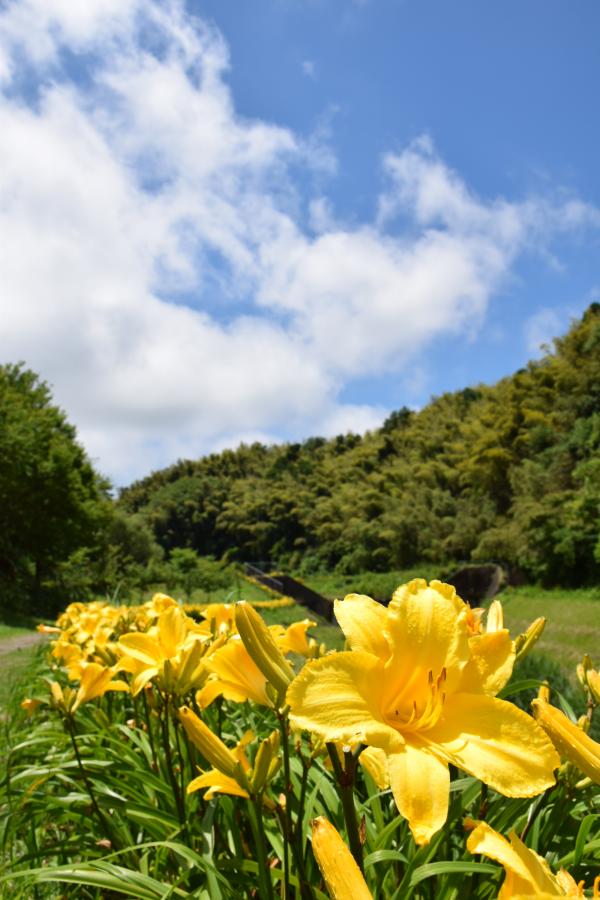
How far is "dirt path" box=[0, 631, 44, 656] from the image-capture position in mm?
7644

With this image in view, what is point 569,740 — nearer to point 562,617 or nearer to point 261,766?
point 261,766

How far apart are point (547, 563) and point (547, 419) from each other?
6.14 m

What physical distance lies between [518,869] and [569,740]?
18 centimetres

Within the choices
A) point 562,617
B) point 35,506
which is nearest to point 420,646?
point 562,617

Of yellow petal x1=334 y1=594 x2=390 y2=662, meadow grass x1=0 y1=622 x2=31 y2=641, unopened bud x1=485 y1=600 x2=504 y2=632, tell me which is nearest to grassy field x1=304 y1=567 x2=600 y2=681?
unopened bud x1=485 y1=600 x2=504 y2=632

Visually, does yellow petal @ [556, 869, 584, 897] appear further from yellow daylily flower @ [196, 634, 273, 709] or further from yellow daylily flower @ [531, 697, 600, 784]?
yellow daylily flower @ [196, 634, 273, 709]

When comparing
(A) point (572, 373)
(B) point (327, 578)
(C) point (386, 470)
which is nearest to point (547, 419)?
(A) point (572, 373)

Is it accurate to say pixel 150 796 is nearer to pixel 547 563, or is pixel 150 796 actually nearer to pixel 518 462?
pixel 547 563

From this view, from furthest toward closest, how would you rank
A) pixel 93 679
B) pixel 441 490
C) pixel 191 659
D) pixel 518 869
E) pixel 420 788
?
pixel 441 490, pixel 93 679, pixel 191 659, pixel 420 788, pixel 518 869

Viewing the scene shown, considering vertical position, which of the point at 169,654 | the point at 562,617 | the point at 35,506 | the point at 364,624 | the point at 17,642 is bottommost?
the point at 562,617

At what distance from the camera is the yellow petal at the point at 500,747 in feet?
1.91

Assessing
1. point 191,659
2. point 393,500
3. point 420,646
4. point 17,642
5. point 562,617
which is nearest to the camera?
point 420,646

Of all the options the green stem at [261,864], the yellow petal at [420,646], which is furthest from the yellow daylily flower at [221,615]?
the yellow petal at [420,646]

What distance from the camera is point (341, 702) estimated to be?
61 cm
